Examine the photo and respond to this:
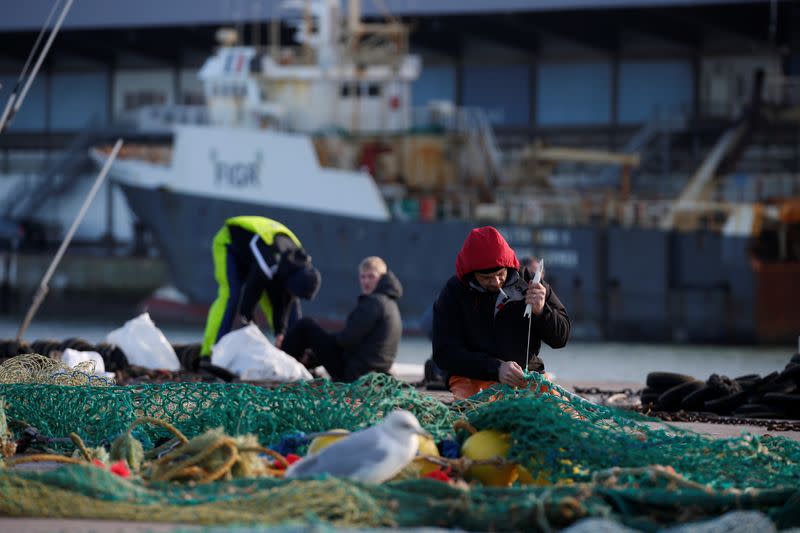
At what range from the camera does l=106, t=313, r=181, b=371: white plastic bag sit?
330 inches

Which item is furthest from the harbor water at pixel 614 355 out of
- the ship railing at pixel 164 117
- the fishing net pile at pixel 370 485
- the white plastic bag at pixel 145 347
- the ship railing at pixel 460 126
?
the fishing net pile at pixel 370 485

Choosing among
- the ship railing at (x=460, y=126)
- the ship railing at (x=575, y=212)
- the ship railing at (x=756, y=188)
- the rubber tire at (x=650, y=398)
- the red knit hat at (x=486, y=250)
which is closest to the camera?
the red knit hat at (x=486, y=250)

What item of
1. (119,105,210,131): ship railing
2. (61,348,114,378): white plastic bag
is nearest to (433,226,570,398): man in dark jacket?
(61,348,114,378): white plastic bag

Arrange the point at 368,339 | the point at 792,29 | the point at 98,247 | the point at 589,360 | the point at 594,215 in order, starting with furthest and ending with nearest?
the point at 98,247 < the point at 792,29 < the point at 594,215 < the point at 589,360 < the point at 368,339

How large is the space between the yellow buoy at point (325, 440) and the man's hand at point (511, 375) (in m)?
1.02

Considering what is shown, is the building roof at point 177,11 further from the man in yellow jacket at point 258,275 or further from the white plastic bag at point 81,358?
the white plastic bag at point 81,358

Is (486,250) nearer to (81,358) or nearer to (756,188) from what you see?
(81,358)

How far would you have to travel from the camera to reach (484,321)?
5.37m

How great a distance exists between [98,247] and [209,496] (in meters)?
33.0

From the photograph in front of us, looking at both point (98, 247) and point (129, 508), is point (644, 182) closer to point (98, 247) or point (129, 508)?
point (98, 247)

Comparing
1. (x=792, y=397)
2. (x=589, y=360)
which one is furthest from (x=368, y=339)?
(x=589, y=360)

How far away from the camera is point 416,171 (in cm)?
2659

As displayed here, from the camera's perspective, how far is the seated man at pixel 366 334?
748 cm

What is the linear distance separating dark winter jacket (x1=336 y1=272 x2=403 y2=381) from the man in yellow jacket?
2.81 feet
